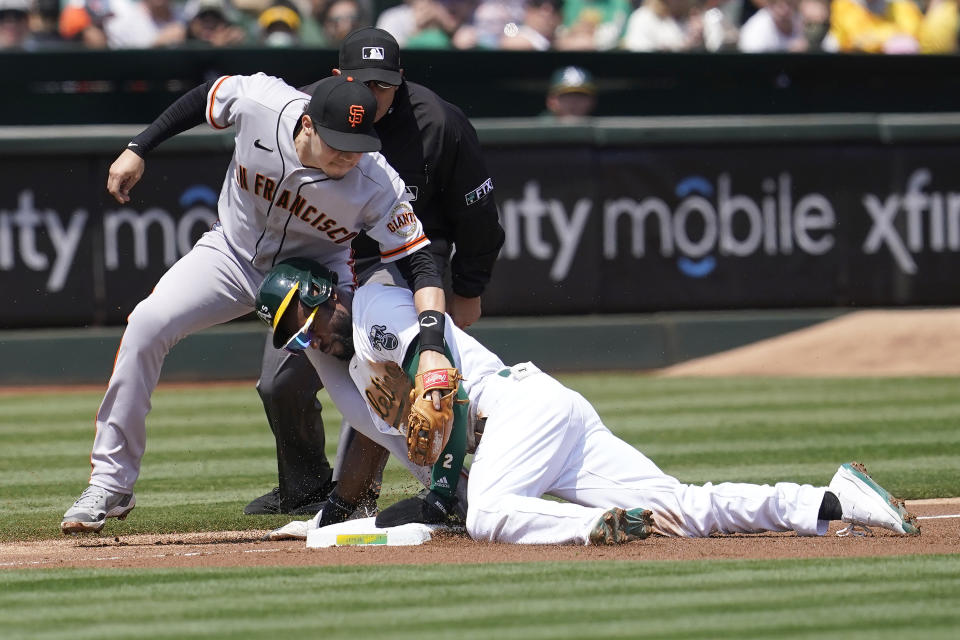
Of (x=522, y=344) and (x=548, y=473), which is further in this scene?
(x=522, y=344)

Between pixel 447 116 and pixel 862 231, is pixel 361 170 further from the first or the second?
pixel 862 231

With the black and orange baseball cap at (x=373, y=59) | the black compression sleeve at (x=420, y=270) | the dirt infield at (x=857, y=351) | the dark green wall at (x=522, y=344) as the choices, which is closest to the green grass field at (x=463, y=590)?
the black compression sleeve at (x=420, y=270)

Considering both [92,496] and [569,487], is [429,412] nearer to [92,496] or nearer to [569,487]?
[569,487]

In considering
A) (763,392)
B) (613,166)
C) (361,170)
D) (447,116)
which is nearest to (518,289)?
(613,166)

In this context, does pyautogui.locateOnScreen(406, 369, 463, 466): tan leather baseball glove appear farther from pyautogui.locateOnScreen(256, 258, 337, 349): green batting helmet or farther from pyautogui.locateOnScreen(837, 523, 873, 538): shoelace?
pyautogui.locateOnScreen(837, 523, 873, 538): shoelace

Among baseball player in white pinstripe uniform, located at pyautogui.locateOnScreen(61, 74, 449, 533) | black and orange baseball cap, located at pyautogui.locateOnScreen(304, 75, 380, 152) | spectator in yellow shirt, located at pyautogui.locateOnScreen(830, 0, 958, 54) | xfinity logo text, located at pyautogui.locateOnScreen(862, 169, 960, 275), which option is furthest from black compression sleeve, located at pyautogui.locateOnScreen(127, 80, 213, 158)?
spectator in yellow shirt, located at pyautogui.locateOnScreen(830, 0, 958, 54)

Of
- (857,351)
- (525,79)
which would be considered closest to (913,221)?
(857,351)
